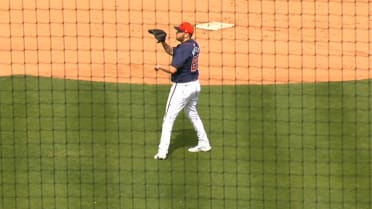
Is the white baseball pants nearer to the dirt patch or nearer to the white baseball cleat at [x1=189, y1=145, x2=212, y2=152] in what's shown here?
the white baseball cleat at [x1=189, y1=145, x2=212, y2=152]

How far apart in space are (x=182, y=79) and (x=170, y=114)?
540mm

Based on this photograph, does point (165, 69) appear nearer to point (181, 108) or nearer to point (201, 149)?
point (181, 108)

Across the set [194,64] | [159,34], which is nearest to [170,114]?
[194,64]

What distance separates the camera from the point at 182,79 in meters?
17.8

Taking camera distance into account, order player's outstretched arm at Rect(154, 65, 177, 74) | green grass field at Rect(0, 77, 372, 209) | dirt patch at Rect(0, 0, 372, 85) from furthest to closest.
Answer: dirt patch at Rect(0, 0, 372, 85)
player's outstretched arm at Rect(154, 65, 177, 74)
green grass field at Rect(0, 77, 372, 209)

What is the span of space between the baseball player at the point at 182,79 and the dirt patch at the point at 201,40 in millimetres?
3191

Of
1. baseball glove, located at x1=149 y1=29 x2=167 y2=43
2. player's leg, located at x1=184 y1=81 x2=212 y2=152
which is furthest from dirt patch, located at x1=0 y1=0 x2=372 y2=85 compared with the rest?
baseball glove, located at x1=149 y1=29 x2=167 y2=43

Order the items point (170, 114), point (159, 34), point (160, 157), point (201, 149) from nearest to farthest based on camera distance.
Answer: point (159, 34), point (160, 157), point (170, 114), point (201, 149)

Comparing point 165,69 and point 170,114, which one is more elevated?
point 165,69

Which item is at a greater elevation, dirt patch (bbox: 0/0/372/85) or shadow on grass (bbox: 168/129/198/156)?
dirt patch (bbox: 0/0/372/85)

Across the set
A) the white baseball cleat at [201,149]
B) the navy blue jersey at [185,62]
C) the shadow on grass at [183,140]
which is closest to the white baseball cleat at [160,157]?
the shadow on grass at [183,140]

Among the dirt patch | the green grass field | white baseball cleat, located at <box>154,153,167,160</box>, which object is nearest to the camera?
the green grass field

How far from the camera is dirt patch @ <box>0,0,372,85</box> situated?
71.7 feet

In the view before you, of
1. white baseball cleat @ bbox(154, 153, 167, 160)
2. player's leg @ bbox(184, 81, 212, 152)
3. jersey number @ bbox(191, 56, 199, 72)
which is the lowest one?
white baseball cleat @ bbox(154, 153, 167, 160)
